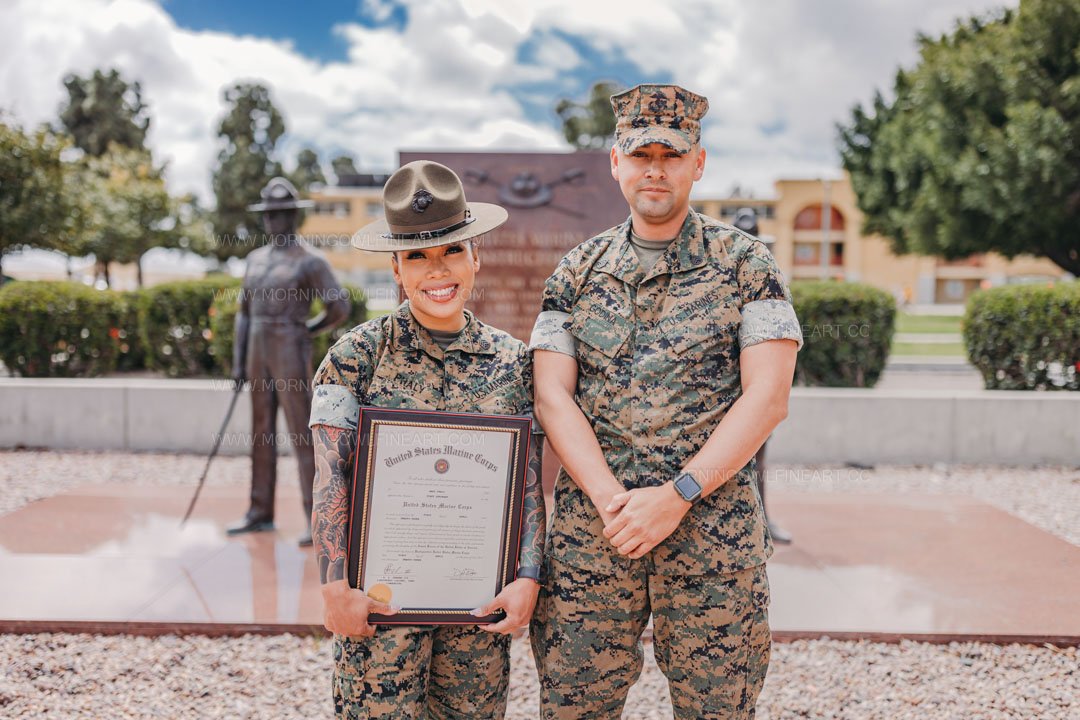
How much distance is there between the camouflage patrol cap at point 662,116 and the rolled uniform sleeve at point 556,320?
395 mm

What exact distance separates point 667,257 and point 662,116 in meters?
0.37

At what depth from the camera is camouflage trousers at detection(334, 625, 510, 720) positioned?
72.7 inches

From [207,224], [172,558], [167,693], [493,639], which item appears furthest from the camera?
[207,224]

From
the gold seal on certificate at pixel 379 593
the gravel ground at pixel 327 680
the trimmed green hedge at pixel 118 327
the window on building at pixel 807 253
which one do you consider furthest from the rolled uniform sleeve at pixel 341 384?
the window on building at pixel 807 253

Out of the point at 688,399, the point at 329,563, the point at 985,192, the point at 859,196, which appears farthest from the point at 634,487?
the point at 859,196

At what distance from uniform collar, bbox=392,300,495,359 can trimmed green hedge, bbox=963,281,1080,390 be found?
7513 mm

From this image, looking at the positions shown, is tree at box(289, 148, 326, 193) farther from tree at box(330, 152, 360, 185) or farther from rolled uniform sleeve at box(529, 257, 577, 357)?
rolled uniform sleeve at box(529, 257, 577, 357)

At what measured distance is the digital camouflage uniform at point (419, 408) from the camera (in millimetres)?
1854

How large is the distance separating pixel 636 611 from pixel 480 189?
4190 mm

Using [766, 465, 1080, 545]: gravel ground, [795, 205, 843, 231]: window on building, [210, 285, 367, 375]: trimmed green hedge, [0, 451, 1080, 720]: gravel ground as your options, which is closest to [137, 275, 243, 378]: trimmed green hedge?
[210, 285, 367, 375]: trimmed green hedge

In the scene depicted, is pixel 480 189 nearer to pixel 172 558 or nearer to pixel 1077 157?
pixel 172 558

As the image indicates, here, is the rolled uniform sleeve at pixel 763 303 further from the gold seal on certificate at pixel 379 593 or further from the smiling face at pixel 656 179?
the gold seal on certificate at pixel 379 593

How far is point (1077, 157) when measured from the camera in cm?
1842

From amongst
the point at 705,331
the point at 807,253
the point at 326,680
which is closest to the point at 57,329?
the point at 326,680
